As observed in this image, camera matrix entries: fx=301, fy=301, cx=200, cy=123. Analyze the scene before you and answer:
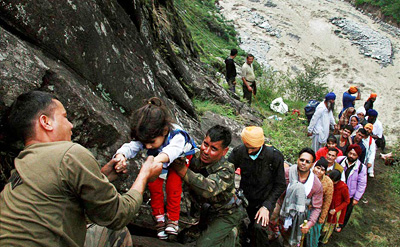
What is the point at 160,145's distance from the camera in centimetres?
280

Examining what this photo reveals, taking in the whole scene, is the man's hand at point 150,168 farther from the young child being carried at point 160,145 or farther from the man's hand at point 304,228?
the man's hand at point 304,228

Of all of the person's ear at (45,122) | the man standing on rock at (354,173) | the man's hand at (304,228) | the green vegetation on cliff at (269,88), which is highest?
the person's ear at (45,122)

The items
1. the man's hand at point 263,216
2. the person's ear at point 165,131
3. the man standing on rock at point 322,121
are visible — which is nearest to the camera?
the person's ear at point 165,131

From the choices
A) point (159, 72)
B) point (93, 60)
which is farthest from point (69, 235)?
point (159, 72)

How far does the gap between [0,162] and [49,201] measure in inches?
51.0

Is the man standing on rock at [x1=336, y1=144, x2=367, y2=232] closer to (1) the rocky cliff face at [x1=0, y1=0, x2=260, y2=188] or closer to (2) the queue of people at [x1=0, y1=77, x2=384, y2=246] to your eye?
(2) the queue of people at [x1=0, y1=77, x2=384, y2=246]

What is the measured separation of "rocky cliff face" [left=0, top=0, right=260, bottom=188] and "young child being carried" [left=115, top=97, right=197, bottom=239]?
643 mm

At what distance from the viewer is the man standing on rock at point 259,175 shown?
12.1 feet

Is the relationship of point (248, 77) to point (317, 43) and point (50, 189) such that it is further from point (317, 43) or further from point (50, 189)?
point (317, 43)

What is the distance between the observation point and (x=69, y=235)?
1844 mm

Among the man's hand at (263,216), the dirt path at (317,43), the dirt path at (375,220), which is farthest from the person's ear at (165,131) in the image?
the dirt path at (317,43)

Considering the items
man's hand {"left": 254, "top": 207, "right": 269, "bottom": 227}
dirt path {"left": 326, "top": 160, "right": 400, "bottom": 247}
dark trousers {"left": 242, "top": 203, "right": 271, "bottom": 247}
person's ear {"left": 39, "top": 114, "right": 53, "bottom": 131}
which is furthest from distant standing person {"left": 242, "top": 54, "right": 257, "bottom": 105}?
person's ear {"left": 39, "top": 114, "right": 53, "bottom": 131}

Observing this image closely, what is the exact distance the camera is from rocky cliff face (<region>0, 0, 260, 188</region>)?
2666 millimetres

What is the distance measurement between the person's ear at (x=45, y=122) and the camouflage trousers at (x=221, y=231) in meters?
1.93
